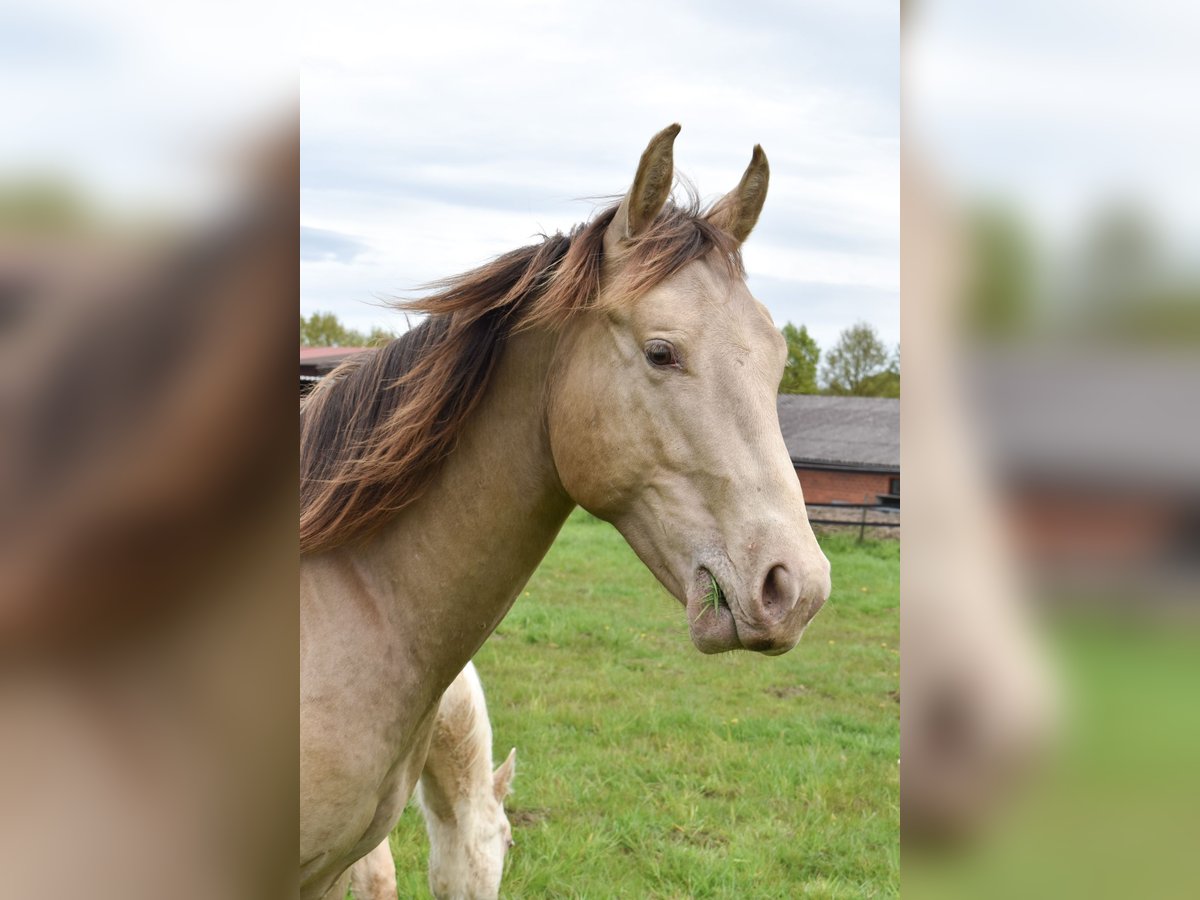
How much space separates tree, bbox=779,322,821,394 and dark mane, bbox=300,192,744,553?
1161 centimetres

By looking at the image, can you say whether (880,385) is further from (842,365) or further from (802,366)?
(802,366)

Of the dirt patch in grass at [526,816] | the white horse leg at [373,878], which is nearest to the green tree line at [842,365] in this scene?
the dirt patch in grass at [526,816]

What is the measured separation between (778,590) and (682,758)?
3.12 metres

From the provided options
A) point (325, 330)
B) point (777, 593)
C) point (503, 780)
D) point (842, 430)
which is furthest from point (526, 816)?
point (325, 330)

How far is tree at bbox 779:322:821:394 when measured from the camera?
13.2 meters

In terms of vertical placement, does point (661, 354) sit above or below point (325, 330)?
below

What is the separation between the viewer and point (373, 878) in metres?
2.42

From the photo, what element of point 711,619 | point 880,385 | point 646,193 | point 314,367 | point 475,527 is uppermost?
point 880,385

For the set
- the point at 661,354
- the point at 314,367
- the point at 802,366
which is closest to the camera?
the point at 661,354

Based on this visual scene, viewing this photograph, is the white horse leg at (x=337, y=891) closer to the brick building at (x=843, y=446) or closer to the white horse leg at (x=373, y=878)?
the white horse leg at (x=373, y=878)

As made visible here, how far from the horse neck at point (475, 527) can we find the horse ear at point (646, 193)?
0.76 feet

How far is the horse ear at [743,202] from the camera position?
5.68 ft
